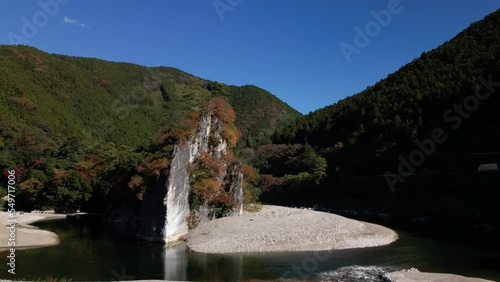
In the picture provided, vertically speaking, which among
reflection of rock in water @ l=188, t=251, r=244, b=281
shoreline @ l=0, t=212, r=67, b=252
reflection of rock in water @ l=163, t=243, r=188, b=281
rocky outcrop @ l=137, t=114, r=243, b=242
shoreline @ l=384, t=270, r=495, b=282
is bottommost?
reflection of rock in water @ l=188, t=251, r=244, b=281

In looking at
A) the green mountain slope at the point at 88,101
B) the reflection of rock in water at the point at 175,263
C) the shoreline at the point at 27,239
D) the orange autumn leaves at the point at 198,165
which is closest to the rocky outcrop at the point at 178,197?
the orange autumn leaves at the point at 198,165

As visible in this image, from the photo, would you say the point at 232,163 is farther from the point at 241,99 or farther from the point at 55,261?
the point at 241,99

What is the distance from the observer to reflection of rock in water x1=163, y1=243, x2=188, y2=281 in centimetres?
2402

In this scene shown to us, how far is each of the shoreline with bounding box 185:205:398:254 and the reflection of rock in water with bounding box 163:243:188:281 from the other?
1.29 m

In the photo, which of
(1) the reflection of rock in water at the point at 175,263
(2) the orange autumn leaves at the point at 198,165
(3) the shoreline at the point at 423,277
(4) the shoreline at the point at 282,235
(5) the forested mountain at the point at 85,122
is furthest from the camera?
(5) the forested mountain at the point at 85,122

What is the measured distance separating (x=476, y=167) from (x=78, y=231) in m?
54.6

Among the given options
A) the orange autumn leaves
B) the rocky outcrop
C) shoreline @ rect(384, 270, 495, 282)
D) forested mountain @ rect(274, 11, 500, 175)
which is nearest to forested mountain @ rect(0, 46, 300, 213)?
the orange autumn leaves

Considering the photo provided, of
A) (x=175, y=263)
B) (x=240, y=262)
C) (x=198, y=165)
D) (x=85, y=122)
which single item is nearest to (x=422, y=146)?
(x=198, y=165)

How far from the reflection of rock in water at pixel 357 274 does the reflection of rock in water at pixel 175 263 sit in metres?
8.83

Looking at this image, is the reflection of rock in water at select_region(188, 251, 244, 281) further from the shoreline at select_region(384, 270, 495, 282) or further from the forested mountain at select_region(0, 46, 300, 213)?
the forested mountain at select_region(0, 46, 300, 213)

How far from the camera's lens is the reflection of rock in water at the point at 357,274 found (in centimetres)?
2275

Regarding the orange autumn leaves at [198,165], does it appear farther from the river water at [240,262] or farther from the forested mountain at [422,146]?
the forested mountain at [422,146]

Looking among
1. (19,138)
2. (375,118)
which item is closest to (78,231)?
(19,138)

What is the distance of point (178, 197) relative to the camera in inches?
1499
